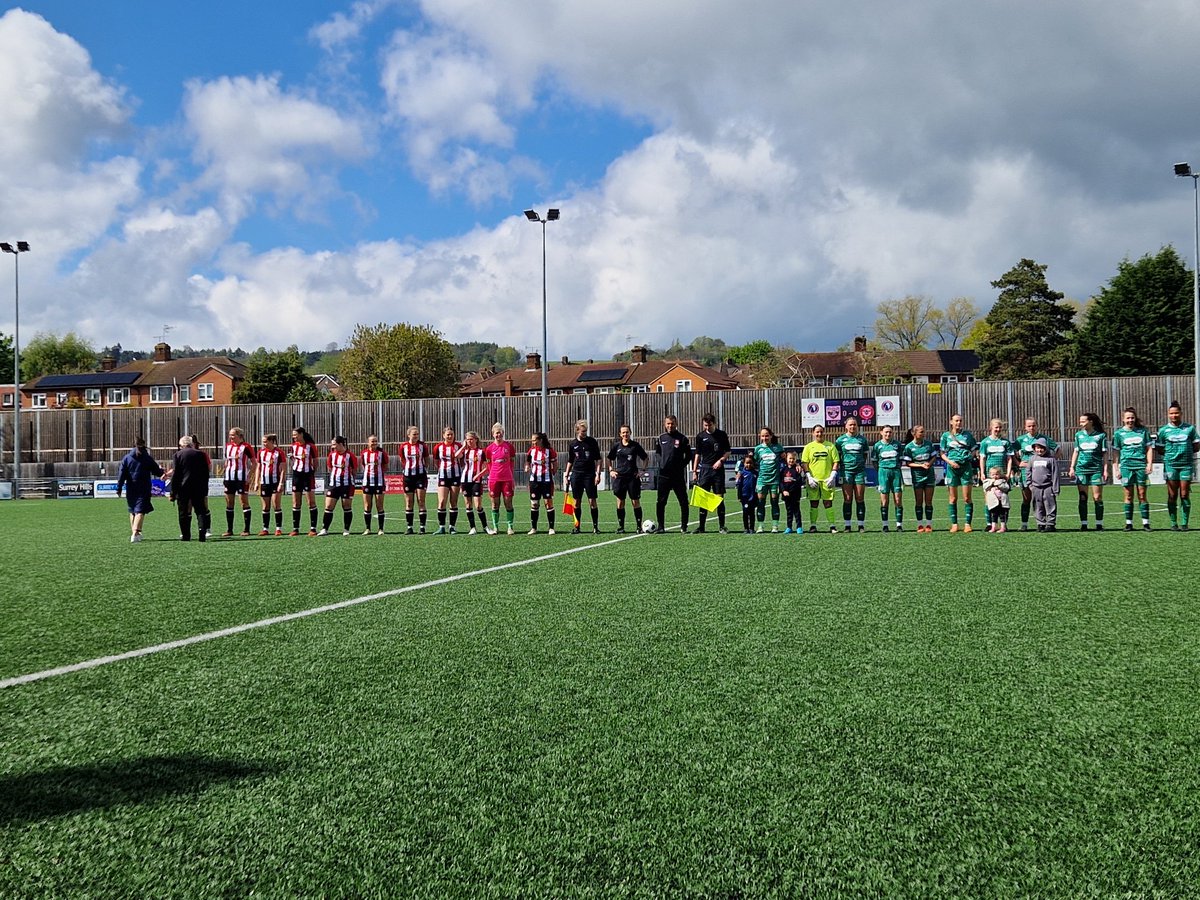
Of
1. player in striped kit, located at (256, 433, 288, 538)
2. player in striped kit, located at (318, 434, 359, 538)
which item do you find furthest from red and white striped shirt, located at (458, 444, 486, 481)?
player in striped kit, located at (256, 433, 288, 538)

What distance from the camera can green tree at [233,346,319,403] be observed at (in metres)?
76.1

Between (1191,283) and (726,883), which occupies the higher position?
(1191,283)

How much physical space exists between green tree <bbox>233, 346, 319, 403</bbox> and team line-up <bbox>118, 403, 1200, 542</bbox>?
199 feet

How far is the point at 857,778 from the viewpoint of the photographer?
3.46m

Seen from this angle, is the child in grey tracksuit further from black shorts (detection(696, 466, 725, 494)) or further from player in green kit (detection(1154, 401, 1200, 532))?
black shorts (detection(696, 466, 725, 494))

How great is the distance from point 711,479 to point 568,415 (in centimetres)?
3163

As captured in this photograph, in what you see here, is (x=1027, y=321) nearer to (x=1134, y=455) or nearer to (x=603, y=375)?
(x=603, y=375)

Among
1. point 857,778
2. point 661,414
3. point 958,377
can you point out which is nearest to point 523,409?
Answer: point 661,414

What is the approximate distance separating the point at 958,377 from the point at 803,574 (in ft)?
274

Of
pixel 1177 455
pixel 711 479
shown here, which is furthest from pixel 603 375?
pixel 1177 455

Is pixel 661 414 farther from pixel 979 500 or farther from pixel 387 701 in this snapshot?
pixel 387 701

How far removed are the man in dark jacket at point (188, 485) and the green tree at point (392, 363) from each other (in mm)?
57825

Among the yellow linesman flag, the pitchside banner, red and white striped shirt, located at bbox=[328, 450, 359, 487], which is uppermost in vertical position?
the pitchside banner

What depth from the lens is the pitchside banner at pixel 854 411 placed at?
4347cm
